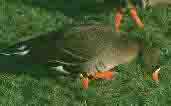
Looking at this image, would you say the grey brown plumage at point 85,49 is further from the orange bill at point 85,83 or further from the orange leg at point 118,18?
the orange leg at point 118,18

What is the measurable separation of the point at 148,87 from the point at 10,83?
1.29 metres

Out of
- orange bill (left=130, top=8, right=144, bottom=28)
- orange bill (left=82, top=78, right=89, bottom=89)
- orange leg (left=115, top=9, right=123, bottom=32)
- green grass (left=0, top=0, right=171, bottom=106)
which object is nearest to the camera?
green grass (left=0, top=0, right=171, bottom=106)

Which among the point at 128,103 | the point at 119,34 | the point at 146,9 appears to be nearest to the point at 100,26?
the point at 119,34

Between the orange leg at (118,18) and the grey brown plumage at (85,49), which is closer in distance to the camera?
the grey brown plumage at (85,49)

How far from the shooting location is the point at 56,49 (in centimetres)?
430

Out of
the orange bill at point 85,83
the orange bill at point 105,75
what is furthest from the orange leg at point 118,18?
the orange bill at point 85,83

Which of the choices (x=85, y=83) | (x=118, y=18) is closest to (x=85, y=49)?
(x=85, y=83)

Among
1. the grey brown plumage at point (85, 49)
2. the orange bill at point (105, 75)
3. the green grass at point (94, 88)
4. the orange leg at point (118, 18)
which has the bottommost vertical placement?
the green grass at point (94, 88)

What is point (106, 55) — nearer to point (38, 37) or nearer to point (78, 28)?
point (78, 28)

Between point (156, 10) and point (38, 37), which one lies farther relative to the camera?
point (156, 10)

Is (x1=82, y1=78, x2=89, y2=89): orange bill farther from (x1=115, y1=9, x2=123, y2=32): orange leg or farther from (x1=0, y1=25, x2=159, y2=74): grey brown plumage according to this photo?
(x1=115, y1=9, x2=123, y2=32): orange leg

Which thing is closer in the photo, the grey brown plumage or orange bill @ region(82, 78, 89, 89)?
the grey brown plumage

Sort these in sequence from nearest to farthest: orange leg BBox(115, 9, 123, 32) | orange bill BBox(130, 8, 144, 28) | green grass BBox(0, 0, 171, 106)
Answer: green grass BBox(0, 0, 171, 106)
orange leg BBox(115, 9, 123, 32)
orange bill BBox(130, 8, 144, 28)

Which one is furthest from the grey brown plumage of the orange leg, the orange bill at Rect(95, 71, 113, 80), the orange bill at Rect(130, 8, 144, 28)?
the orange bill at Rect(130, 8, 144, 28)
